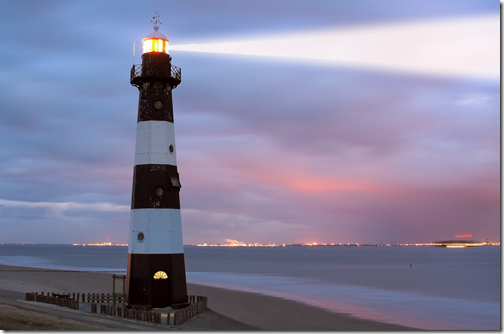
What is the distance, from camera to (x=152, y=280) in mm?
23844

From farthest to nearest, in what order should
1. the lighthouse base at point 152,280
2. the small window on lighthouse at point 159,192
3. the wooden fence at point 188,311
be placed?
1. the small window on lighthouse at point 159,192
2. the lighthouse base at point 152,280
3. the wooden fence at point 188,311

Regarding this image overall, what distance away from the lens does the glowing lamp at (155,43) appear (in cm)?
2512

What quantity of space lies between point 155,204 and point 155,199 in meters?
0.25

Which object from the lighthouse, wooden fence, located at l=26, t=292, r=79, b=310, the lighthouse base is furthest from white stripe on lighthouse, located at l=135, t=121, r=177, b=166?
wooden fence, located at l=26, t=292, r=79, b=310

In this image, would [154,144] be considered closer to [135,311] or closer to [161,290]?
[161,290]

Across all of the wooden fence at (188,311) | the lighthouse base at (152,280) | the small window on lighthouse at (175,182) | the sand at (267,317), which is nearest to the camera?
the wooden fence at (188,311)

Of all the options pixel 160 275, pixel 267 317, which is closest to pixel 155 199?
pixel 160 275

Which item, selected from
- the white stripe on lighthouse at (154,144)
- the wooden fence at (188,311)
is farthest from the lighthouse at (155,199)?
the wooden fence at (188,311)

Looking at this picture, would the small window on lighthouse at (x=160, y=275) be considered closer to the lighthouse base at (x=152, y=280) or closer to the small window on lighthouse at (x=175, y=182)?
the lighthouse base at (x=152, y=280)

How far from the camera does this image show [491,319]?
119 ft

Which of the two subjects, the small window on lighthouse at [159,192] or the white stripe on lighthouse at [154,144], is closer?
the small window on lighthouse at [159,192]

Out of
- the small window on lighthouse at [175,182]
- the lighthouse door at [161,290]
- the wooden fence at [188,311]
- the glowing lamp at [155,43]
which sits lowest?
the wooden fence at [188,311]

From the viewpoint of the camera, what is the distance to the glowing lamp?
25.1 metres

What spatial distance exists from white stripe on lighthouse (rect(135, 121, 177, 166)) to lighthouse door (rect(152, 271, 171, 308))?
5.74 metres
